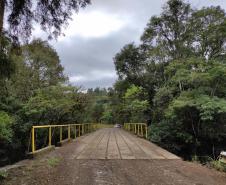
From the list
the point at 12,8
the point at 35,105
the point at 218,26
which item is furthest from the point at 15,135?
the point at 218,26

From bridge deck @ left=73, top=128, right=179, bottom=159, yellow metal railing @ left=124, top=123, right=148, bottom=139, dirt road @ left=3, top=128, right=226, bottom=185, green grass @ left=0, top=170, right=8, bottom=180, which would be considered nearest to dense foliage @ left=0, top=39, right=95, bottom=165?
yellow metal railing @ left=124, top=123, right=148, bottom=139

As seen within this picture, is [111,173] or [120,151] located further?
[120,151]

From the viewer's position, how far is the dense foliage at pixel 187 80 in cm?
1501

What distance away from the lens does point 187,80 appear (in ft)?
53.2

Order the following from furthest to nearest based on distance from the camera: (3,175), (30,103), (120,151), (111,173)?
1. (30,103)
2. (120,151)
3. (111,173)
4. (3,175)

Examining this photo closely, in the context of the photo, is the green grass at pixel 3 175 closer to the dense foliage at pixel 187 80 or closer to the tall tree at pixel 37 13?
the tall tree at pixel 37 13

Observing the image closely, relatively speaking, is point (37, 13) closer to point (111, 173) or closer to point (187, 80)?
point (111, 173)

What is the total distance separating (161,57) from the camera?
22.4 metres

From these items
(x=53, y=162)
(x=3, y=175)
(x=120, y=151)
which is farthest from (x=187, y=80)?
(x=3, y=175)

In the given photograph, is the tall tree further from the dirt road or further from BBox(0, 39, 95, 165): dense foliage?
BBox(0, 39, 95, 165): dense foliage

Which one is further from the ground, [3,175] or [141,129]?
[141,129]

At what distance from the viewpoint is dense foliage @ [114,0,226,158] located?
15.0m

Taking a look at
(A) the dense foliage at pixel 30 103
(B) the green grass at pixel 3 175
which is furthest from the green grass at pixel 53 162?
(A) the dense foliage at pixel 30 103

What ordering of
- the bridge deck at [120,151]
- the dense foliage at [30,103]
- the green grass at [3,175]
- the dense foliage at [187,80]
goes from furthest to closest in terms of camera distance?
the dense foliage at [30,103]
the dense foliage at [187,80]
the bridge deck at [120,151]
the green grass at [3,175]
